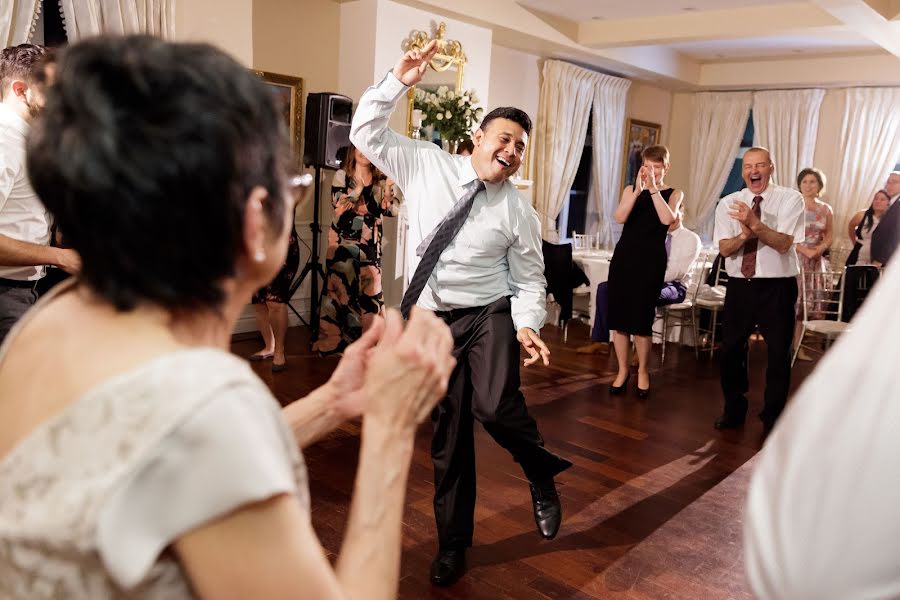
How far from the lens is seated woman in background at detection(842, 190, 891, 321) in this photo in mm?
5844

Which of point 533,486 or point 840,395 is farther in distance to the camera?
point 533,486

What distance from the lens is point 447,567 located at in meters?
2.60

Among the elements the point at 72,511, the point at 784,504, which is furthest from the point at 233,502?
the point at 784,504

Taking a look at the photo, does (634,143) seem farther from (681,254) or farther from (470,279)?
(470,279)

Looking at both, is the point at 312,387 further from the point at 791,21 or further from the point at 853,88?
the point at 853,88

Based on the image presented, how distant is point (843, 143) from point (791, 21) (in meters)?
3.17

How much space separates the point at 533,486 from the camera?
2916 mm

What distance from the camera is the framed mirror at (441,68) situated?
630cm

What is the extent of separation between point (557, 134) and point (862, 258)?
3414 millimetres

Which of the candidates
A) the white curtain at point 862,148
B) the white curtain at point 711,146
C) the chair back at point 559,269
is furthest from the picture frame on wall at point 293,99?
the white curtain at point 862,148

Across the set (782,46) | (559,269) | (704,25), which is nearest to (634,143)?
(782,46)

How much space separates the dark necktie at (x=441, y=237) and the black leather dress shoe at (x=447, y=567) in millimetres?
897

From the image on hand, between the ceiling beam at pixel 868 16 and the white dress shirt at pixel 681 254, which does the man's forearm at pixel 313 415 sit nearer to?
the white dress shirt at pixel 681 254

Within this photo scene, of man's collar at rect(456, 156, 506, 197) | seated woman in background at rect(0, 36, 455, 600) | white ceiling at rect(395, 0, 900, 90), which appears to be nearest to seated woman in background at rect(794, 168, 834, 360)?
white ceiling at rect(395, 0, 900, 90)
